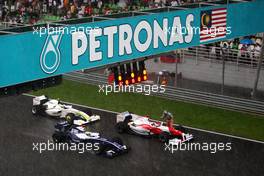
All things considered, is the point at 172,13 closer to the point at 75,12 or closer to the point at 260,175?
the point at 260,175

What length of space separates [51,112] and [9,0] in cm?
1852

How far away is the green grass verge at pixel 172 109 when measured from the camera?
850 inches

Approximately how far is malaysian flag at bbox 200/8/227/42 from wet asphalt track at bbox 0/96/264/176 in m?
3.47

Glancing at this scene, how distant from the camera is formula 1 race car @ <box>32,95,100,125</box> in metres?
21.5

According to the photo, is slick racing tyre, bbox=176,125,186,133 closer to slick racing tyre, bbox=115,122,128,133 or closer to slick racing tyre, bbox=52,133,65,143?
slick racing tyre, bbox=115,122,128,133

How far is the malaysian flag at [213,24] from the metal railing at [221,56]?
21.4ft

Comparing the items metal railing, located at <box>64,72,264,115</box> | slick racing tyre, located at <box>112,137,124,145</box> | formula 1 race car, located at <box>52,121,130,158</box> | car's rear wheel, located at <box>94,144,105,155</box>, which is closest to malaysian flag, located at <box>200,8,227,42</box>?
slick racing tyre, located at <box>112,137,124,145</box>

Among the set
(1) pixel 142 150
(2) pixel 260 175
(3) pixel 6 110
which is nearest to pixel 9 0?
(3) pixel 6 110

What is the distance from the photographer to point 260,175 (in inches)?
678

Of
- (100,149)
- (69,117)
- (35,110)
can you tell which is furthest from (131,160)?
(35,110)

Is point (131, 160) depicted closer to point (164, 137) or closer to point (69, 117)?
point (164, 137)

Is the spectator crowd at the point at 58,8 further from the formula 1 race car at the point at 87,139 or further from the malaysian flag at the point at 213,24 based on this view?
the formula 1 race car at the point at 87,139

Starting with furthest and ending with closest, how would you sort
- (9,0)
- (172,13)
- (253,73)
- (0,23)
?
(9,0) < (0,23) < (253,73) < (172,13)

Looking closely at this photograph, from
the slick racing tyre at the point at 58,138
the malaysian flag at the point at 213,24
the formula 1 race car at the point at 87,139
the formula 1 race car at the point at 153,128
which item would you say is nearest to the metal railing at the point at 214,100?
the formula 1 race car at the point at 153,128
